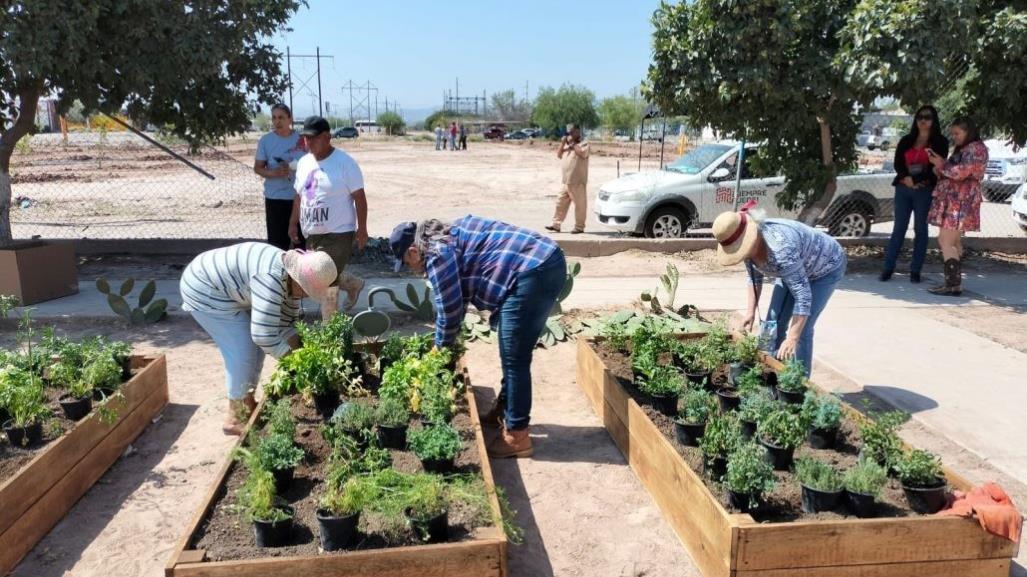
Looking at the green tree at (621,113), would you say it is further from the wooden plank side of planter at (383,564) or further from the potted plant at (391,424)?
the wooden plank side of planter at (383,564)

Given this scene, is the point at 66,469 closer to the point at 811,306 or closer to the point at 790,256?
the point at 790,256

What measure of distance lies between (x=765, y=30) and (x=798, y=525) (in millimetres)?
6654

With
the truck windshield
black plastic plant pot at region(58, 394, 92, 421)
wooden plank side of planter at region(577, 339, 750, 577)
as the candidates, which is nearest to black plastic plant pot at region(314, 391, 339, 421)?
black plastic plant pot at region(58, 394, 92, 421)

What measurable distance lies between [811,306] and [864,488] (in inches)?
65.5

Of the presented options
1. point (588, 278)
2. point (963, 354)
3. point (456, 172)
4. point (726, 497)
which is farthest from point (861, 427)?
point (456, 172)

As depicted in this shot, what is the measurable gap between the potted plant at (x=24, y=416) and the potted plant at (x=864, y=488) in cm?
382

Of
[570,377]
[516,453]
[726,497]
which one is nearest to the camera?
[726,497]

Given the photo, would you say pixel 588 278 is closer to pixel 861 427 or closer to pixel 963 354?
pixel 963 354

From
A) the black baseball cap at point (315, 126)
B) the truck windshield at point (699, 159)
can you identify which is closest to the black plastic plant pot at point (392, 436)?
the black baseball cap at point (315, 126)

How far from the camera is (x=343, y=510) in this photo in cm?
312

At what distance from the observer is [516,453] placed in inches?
179

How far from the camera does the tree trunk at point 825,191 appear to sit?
31.6 ft

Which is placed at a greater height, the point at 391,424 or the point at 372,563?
the point at 391,424

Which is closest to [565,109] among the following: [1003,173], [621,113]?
[621,113]
